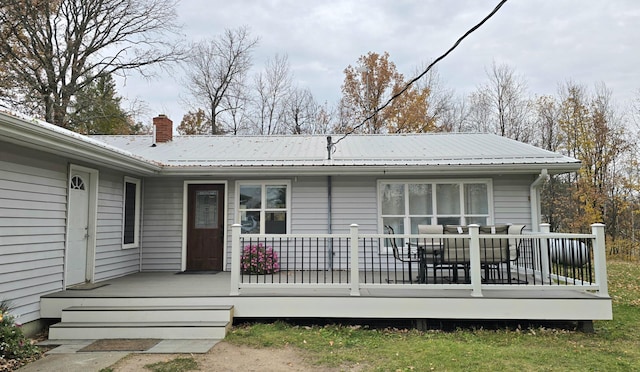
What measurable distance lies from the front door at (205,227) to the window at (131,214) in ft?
3.41

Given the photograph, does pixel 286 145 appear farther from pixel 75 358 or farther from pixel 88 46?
pixel 88 46

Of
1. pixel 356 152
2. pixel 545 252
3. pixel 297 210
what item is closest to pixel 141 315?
pixel 297 210

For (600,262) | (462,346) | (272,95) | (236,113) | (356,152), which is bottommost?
(462,346)

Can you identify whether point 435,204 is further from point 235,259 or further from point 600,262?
point 235,259

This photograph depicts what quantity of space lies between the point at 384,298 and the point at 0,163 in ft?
17.3

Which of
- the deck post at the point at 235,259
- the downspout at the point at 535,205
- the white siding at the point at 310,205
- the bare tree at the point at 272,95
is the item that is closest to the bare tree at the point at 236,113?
the bare tree at the point at 272,95

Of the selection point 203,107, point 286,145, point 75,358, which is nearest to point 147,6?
point 203,107

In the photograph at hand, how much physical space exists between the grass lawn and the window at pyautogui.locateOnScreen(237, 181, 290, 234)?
115 inches

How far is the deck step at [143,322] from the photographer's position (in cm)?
516

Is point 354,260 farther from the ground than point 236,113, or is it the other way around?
point 236,113

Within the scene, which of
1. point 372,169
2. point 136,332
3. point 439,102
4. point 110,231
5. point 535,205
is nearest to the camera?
point 136,332

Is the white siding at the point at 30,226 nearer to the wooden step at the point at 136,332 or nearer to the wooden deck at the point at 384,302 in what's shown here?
the wooden deck at the point at 384,302

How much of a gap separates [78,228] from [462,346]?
6105 mm

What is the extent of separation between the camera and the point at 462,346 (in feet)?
15.6
